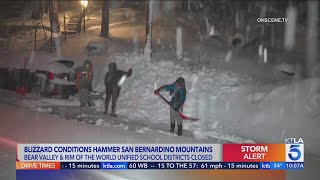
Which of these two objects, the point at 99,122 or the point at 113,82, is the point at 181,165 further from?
the point at 113,82

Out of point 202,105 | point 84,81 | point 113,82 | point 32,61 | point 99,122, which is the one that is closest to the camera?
point 99,122

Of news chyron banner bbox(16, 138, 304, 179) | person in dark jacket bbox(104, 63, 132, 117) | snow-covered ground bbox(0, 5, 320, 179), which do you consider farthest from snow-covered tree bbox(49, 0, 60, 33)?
news chyron banner bbox(16, 138, 304, 179)

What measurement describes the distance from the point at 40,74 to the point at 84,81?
2315 mm

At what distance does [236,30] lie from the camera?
26875 mm

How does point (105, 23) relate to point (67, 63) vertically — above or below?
above

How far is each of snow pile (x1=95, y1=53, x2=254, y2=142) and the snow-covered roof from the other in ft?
7.10

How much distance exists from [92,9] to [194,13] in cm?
994

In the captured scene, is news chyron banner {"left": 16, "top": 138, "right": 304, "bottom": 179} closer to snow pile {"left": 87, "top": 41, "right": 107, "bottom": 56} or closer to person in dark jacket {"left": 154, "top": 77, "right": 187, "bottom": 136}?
person in dark jacket {"left": 154, "top": 77, "right": 187, "bottom": 136}

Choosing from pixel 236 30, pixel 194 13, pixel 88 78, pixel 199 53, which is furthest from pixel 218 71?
pixel 194 13

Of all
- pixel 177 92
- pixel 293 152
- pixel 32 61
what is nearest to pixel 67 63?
pixel 32 61

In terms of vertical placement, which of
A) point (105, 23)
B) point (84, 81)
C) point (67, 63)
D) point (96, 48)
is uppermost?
point (105, 23)

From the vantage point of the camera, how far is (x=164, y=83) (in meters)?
14.6

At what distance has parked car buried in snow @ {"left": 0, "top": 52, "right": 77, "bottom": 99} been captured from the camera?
541 inches

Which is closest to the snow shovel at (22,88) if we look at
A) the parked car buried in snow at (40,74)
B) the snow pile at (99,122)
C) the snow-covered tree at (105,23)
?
the parked car buried in snow at (40,74)
